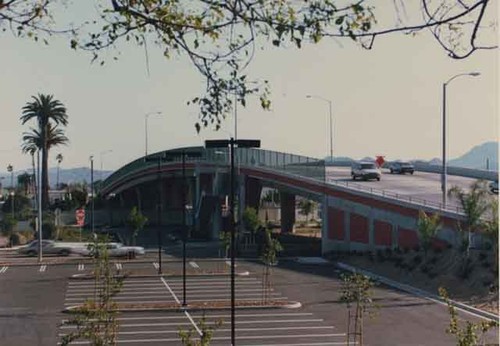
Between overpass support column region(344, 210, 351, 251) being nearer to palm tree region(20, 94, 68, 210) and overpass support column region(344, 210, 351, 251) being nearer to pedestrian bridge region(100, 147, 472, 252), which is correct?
pedestrian bridge region(100, 147, 472, 252)

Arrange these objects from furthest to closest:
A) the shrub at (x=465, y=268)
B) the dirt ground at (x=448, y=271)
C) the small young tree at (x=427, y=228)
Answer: the small young tree at (x=427, y=228)
the shrub at (x=465, y=268)
the dirt ground at (x=448, y=271)

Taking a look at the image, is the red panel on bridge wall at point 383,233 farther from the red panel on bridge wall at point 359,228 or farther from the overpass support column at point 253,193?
the overpass support column at point 253,193

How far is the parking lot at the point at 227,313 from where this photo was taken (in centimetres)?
2562

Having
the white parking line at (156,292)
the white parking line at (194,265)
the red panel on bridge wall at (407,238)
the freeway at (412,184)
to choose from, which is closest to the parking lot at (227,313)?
the white parking line at (156,292)

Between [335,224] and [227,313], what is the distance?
81.4 feet

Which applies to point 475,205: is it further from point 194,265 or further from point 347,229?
point 194,265

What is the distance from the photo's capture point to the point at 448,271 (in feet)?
125

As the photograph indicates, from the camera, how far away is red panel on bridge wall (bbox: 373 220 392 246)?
1873 inches

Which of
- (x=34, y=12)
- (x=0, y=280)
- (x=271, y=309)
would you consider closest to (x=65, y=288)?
(x=0, y=280)

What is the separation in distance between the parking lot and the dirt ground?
175 cm

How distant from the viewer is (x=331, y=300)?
33.7m

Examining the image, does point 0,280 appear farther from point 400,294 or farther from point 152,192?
point 152,192

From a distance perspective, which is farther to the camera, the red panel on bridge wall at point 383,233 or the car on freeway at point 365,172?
the car on freeway at point 365,172

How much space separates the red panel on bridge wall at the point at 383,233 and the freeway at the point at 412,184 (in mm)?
2050
